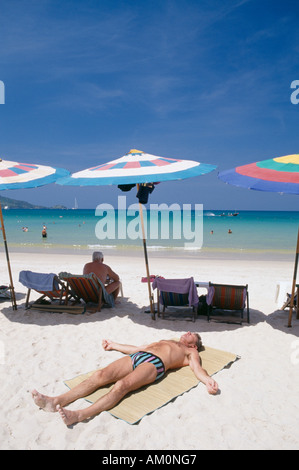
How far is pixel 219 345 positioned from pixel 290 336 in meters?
1.14

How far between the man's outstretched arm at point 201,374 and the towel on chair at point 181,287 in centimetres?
151

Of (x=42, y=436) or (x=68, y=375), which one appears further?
(x=68, y=375)

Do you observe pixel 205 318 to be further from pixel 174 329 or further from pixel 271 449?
pixel 271 449

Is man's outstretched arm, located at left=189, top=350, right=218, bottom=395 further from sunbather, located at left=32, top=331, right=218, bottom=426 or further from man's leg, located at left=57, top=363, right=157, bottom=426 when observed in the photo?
man's leg, located at left=57, top=363, right=157, bottom=426

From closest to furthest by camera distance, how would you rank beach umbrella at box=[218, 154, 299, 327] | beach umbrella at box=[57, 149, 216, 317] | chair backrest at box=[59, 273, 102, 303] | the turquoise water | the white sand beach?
the white sand beach → beach umbrella at box=[218, 154, 299, 327] → beach umbrella at box=[57, 149, 216, 317] → chair backrest at box=[59, 273, 102, 303] → the turquoise water

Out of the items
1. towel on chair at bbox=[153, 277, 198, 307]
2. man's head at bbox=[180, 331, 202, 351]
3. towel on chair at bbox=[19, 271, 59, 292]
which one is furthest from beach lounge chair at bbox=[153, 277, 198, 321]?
towel on chair at bbox=[19, 271, 59, 292]

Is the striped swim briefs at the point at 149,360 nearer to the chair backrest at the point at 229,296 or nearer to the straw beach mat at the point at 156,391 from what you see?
the straw beach mat at the point at 156,391

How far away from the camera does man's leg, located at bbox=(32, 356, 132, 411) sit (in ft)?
9.33

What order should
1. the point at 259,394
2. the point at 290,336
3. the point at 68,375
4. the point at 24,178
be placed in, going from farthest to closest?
the point at 24,178
the point at 290,336
the point at 68,375
the point at 259,394

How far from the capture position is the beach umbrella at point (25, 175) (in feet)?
17.0

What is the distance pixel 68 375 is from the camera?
3645 mm

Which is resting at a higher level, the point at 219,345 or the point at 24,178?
the point at 24,178

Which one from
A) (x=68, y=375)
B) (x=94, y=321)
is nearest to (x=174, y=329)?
(x=94, y=321)

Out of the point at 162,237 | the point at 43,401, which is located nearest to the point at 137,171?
the point at 43,401
